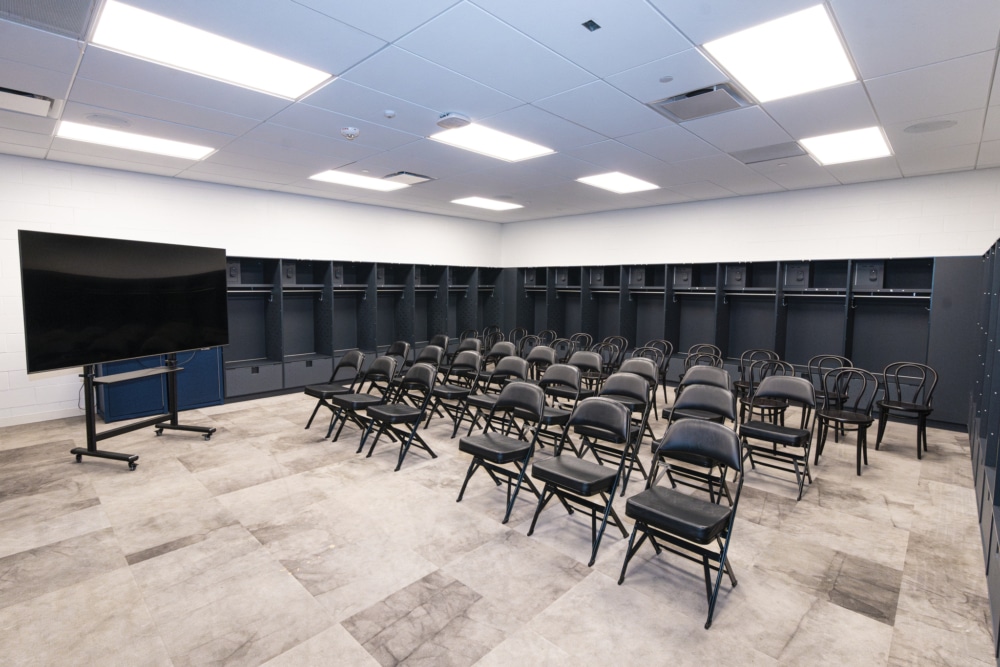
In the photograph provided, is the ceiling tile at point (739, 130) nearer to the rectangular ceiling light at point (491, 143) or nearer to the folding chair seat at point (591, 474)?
the rectangular ceiling light at point (491, 143)

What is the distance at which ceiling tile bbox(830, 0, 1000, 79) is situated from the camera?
2254mm

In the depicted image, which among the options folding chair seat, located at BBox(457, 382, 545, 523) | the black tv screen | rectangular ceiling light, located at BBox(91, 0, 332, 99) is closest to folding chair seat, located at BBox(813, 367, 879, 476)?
folding chair seat, located at BBox(457, 382, 545, 523)

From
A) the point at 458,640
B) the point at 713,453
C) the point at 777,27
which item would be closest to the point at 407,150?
the point at 777,27

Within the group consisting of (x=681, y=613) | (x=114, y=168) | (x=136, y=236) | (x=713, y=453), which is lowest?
(x=681, y=613)

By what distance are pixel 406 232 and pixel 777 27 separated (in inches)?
269

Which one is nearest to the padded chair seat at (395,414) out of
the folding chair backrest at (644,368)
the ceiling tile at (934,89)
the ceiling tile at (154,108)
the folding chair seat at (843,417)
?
the folding chair backrest at (644,368)

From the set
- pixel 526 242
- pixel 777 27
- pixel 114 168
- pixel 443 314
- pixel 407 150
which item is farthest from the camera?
pixel 526 242

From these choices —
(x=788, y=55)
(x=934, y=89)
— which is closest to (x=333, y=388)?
(x=788, y=55)

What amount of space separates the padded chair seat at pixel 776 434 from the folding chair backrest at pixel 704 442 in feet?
4.06

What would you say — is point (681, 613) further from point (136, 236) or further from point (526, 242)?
point (526, 242)

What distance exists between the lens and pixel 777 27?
2500 millimetres

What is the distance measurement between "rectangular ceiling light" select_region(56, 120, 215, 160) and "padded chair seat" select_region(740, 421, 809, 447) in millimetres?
5465

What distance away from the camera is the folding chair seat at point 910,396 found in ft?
14.6

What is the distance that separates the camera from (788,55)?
2.76 metres
